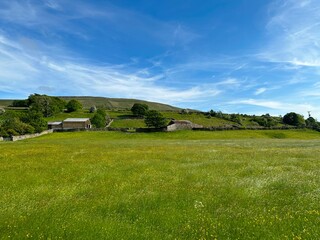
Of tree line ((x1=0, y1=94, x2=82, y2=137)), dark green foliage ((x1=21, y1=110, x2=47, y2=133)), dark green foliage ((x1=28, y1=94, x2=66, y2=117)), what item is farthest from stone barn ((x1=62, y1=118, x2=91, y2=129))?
dark green foliage ((x1=28, y1=94, x2=66, y2=117))

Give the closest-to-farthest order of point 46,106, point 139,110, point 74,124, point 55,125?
1. point 74,124
2. point 55,125
3. point 46,106
4. point 139,110

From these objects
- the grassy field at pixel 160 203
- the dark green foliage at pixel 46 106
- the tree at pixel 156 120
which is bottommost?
the grassy field at pixel 160 203

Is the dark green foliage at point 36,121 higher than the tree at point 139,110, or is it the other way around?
the tree at point 139,110

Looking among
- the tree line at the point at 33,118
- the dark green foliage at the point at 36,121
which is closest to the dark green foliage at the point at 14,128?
the tree line at the point at 33,118

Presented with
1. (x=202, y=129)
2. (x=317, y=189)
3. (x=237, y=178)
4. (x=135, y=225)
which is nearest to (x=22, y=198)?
(x=135, y=225)

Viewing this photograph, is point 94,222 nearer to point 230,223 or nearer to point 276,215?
point 230,223

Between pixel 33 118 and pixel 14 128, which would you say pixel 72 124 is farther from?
pixel 14 128

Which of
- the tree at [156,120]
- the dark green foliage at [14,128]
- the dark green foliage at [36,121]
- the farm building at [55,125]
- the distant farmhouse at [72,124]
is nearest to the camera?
the dark green foliage at [14,128]

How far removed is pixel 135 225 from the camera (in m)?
10.8

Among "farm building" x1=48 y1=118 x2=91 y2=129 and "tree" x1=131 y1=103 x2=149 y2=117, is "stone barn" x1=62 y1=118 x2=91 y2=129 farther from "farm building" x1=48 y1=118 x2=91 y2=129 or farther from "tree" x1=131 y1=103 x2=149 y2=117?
"tree" x1=131 y1=103 x2=149 y2=117

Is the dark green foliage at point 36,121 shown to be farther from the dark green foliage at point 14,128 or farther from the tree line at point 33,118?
the dark green foliage at point 14,128

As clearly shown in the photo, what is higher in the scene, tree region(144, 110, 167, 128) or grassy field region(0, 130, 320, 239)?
tree region(144, 110, 167, 128)

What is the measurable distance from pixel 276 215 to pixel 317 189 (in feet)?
18.7

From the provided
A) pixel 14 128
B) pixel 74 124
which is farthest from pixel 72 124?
pixel 14 128
